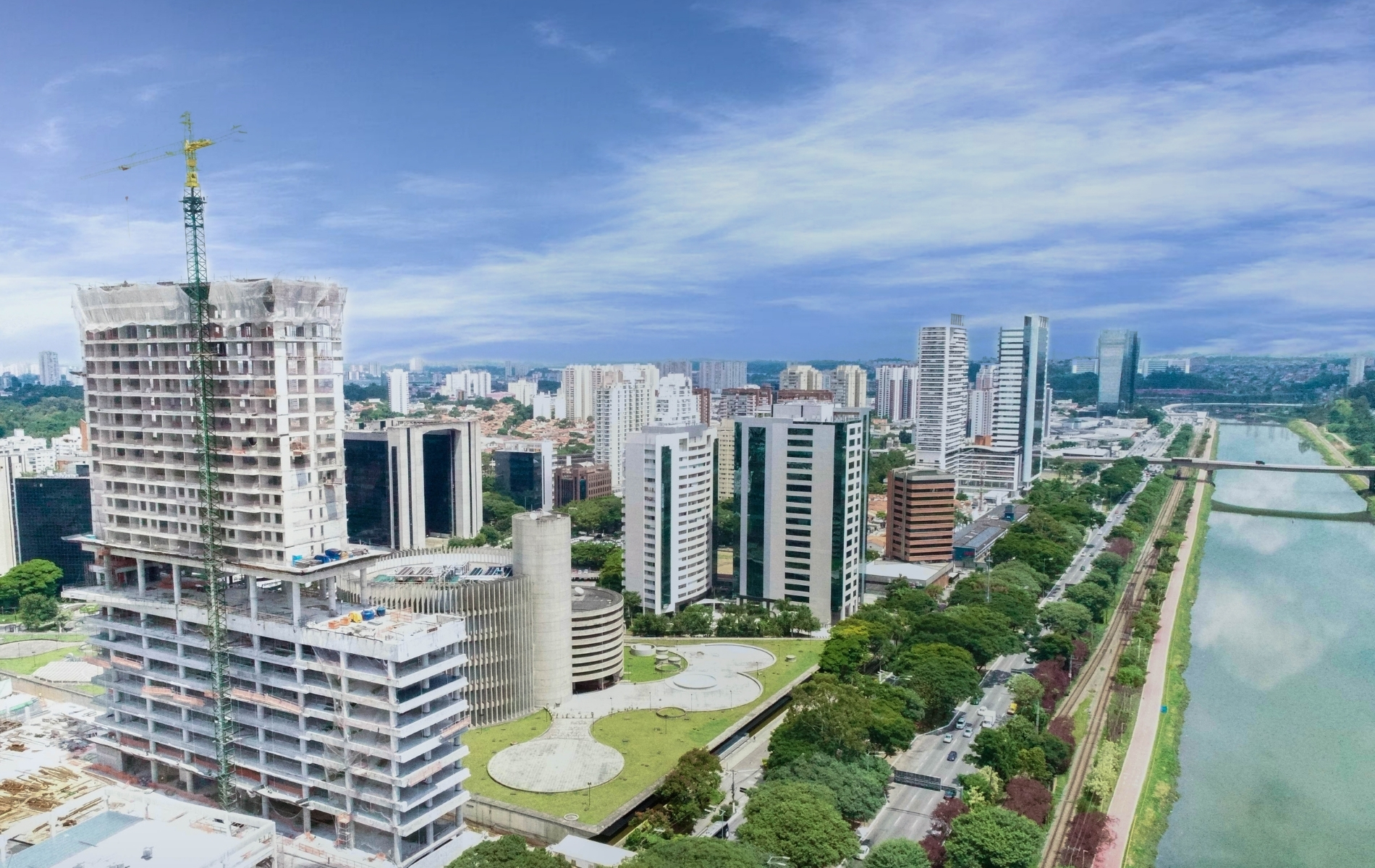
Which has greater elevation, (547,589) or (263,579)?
(263,579)

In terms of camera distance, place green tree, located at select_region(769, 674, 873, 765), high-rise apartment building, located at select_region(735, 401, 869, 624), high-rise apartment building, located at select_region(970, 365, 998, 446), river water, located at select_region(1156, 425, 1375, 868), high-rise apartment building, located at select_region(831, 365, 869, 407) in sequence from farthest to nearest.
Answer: high-rise apartment building, located at select_region(831, 365, 869, 407)
high-rise apartment building, located at select_region(970, 365, 998, 446)
high-rise apartment building, located at select_region(735, 401, 869, 624)
green tree, located at select_region(769, 674, 873, 765)
river water, located at select_region(1156, 425, 1375, 868)

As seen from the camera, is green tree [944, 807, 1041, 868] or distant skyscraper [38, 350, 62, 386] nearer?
green tree [944, 807, 1041, 868]

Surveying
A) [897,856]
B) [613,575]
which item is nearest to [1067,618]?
[613,575]

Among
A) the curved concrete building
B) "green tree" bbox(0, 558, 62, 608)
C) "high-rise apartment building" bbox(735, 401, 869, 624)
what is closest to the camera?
the curved concrete building

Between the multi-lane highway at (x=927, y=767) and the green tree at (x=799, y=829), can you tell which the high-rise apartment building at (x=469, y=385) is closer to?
the multi-lane highway at (x=927, y=767)

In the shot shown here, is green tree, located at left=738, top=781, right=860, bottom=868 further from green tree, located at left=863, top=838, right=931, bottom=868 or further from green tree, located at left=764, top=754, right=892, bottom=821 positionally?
green tree, located at left=764, top=754, right=892, bottom=821

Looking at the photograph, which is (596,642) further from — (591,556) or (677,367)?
(677,367)

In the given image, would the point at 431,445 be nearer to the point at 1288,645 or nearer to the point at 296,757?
the point at 296,757

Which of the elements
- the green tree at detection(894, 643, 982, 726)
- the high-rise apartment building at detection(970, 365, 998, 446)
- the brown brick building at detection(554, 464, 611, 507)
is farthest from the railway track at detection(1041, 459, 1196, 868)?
the high-rise apartment building at detection(970, 365, 998, 446)
